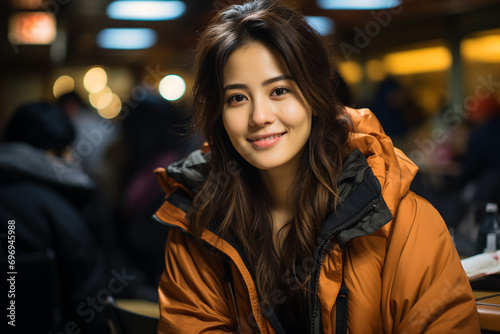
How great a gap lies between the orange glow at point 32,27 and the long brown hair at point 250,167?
7.31 metres

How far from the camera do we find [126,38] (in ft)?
34.0

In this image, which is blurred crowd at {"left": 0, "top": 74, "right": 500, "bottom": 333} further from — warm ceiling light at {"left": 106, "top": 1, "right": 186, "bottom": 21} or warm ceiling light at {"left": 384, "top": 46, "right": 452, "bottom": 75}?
warm ceiling light at {"left": 106, "top": 1, "right": 186, "bottom": 21}

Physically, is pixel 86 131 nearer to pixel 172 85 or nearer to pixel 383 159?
pixel 383 159

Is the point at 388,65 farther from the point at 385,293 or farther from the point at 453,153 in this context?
the point at 385,293

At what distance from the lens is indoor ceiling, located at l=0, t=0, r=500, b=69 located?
677 cm

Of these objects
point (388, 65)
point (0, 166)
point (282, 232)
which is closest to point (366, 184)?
point (282, 232)

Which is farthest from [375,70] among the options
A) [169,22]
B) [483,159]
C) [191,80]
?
[191,80]

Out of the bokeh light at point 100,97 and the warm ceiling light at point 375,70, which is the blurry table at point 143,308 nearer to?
the warm ceiling light at point 375,70

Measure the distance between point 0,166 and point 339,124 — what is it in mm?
1643

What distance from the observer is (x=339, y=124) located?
1.59m

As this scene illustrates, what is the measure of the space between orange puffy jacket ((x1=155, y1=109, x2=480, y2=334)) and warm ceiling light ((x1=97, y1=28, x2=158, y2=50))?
8.17m

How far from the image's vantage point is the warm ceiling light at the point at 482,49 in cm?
652

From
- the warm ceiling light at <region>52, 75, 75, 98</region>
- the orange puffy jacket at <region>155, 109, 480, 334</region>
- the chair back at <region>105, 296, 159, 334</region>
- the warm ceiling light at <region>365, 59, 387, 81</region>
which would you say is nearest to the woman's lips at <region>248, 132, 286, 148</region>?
the orange puffy jacket at <region>155, 109, 480, 334</region>

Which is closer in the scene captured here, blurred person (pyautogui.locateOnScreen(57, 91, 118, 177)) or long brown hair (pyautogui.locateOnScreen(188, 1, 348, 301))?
long brown hair (pyautogui.locateOnScreen(188, 1, 348, 301))
